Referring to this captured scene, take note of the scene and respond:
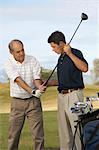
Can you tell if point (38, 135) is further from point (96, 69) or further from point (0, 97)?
point (0, 97)

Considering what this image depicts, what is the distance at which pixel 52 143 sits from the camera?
193 inches

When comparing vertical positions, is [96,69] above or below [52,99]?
above

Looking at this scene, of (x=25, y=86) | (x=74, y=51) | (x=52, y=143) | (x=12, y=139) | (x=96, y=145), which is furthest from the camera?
(x=52, y=143)

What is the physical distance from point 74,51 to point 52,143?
186 cm

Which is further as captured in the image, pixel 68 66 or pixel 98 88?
pixel 98 88

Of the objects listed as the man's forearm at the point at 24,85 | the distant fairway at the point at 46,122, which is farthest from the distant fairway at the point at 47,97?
the man's forearm at the point at 24,85

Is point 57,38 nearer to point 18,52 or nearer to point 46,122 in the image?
point 18,52

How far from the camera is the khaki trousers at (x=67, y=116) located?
3271 millimetres

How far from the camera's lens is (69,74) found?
3254 millimetres

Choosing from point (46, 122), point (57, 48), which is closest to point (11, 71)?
point (57, 48)

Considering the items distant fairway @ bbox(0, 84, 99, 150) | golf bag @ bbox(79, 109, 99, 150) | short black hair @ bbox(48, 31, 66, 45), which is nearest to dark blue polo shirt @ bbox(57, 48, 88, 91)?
short black hair @ bbox(48, 31, 66, 45)

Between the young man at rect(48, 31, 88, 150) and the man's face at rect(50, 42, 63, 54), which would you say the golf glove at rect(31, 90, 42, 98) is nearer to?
the young man at rect(48, 31, 88, 150)

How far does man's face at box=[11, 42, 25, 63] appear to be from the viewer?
3.58 metres

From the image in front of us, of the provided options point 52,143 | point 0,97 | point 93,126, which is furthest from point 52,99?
point 93,126
